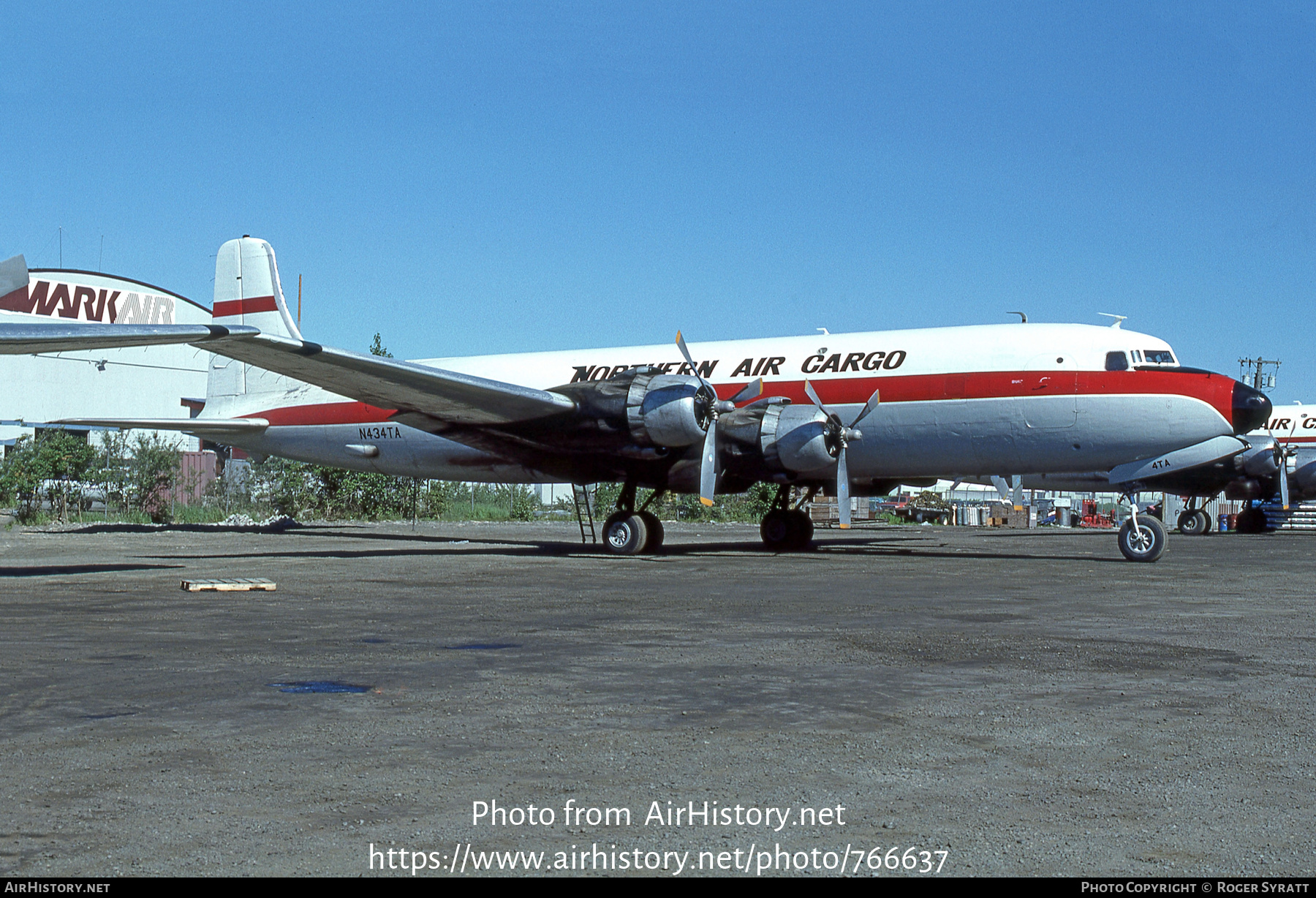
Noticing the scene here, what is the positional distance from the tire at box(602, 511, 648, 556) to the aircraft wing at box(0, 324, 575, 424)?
7.65 ft

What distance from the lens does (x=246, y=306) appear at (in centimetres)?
2495

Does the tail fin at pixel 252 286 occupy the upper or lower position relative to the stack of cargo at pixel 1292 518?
upper

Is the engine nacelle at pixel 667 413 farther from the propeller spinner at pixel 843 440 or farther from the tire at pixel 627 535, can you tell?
the propeller spinner at pixel 843 440

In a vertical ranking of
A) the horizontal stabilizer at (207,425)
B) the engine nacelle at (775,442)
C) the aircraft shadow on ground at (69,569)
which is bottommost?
the aircraft shadow on ground at (69,569)

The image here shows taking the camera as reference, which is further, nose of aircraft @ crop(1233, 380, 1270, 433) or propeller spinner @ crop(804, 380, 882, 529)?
propeller spinner @ crop(804, 380, 882, 529)

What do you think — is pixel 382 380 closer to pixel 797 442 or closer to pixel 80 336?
pixel 80 336

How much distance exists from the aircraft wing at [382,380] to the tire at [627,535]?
233 centimetres

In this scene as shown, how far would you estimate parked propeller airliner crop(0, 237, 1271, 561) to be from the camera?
742 inches

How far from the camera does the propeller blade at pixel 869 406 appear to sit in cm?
1981

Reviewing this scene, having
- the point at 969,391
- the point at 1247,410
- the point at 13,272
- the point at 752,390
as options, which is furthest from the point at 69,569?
the point at 1247,410

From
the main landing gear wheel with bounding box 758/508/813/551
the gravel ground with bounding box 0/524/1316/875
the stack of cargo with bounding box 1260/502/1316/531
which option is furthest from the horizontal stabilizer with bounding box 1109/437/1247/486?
the stack of cargo with bounding box 1260/502/1316/531

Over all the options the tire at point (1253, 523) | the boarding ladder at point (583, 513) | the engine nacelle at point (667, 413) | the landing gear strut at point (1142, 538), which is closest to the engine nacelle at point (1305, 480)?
the tire at point (1253, 523)

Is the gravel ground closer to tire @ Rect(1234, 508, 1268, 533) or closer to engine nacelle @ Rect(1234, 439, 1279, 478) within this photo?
engine nacelle @ Rect(1234, 439, 1279, 478)

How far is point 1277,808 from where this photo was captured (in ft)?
13.0
